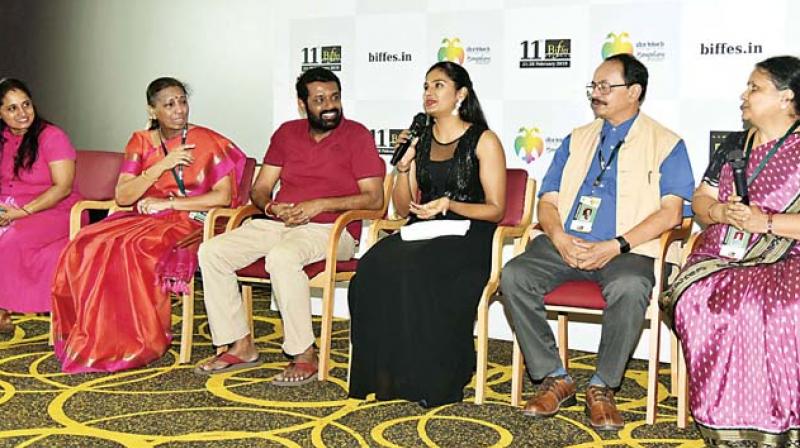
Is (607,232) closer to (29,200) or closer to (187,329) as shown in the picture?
(187,329)

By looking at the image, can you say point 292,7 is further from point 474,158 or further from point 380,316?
point 380,316

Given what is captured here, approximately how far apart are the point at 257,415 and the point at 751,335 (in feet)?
5.66

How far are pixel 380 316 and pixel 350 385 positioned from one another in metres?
0.31

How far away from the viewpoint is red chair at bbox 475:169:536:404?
373 centimetres

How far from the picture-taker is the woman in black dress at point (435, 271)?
12.1 ft

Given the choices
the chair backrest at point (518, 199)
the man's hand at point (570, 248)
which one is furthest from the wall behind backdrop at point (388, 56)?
the man's hand at point (570, 248)

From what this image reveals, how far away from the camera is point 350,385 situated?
382 centimetres

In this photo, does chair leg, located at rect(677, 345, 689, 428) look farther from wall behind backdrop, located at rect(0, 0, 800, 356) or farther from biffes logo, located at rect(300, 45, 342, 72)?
biffes logo, located at rect(300, 45, 342, 72)

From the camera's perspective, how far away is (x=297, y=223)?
4.26 metres

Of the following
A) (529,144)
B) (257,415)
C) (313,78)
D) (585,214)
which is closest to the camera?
(257,415)

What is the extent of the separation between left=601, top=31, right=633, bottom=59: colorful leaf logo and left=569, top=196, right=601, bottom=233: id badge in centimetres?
92

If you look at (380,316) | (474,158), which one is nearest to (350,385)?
(380,316)

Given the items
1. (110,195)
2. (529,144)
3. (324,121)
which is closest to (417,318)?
(324,121)

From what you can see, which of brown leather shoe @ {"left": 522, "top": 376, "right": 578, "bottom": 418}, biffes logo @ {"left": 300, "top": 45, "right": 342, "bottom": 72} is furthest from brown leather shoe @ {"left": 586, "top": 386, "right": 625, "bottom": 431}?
biffes logo @ {"left": 300, "top": 45, "right": 342, "bottom": 72}
